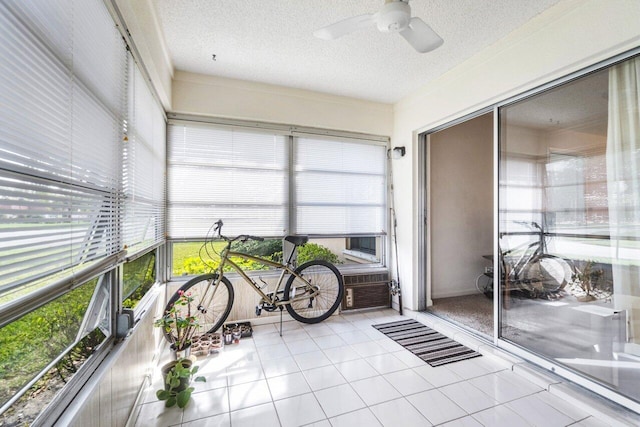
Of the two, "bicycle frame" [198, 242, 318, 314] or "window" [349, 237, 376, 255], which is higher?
"window" [349, 237, 376, 255]

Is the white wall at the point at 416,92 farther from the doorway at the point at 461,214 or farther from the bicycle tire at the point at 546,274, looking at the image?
the bicycle tire at the point at 546,274

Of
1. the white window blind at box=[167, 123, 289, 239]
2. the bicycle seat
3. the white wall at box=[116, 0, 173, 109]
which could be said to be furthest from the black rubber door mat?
the white wall at box=[116, 0, 173, 109]

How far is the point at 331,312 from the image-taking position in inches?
137

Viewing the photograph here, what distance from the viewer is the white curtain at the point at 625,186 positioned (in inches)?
68.7

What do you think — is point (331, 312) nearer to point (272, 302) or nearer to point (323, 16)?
point (272, 302)

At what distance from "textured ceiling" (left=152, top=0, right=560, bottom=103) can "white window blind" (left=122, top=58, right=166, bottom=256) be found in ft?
2.12

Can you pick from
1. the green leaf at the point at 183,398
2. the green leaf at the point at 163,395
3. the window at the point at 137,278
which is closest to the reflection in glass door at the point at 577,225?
the green leaf at the point at 183,398

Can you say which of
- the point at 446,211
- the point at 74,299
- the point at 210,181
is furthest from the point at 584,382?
the point at 210,181

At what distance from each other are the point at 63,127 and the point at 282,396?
203 centimetres

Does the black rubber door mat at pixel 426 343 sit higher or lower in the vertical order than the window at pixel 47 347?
lower

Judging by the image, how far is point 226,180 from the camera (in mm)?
3281

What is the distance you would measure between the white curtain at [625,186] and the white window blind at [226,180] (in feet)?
9.51

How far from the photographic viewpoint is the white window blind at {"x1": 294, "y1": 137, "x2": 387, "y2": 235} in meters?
3.63

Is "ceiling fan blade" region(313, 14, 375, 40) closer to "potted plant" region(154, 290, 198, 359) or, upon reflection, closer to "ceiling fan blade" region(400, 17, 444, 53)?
"ceiling fan blade" region(400, 17, 444, 53)
